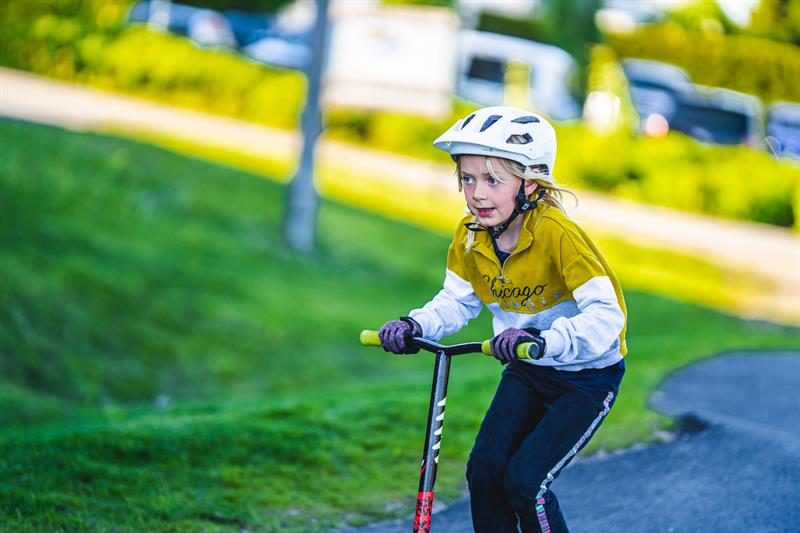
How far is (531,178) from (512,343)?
0.73m

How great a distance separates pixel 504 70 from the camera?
2316 cm

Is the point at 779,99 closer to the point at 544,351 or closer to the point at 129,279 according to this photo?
the point at 129,279

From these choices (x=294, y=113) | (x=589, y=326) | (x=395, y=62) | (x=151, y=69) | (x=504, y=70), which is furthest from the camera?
(x=504, y=70)

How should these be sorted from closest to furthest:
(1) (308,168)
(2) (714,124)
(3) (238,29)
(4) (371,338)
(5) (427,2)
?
(4) (371,338)
(1) (308,168)
(5) (427,2)
(2) (714,124)
(3) (238,29)

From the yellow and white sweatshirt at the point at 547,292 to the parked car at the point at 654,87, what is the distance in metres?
19.5

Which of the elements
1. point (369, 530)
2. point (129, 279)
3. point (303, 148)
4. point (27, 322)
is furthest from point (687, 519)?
point (303, 148)

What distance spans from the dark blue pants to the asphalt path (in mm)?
1204

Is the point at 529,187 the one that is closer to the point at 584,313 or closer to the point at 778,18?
the point at 584,313

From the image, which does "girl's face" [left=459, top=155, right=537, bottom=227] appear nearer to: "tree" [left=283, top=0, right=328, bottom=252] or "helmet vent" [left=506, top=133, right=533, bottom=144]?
"helmet vent" [left=506, top=133, right=533, bottom=144]

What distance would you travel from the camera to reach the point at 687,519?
486 centimetres

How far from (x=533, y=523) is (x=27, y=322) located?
19.4 ft

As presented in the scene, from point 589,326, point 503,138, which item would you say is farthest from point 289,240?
point 589,326

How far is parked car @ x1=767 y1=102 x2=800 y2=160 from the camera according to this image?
75.1ft

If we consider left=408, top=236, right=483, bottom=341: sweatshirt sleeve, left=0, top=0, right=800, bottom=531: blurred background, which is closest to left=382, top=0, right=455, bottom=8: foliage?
left=0, top=0, right=800, bottom=531: blurred background
